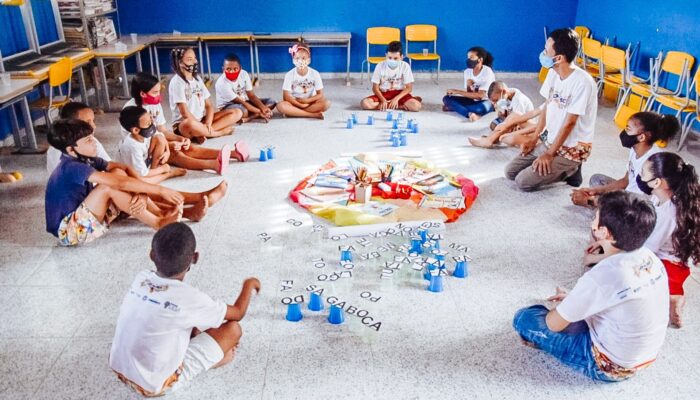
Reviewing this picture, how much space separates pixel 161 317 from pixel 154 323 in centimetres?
4

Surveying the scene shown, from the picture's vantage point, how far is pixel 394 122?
6156mm

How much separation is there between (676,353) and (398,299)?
1.36 meters

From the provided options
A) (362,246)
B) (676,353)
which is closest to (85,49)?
(362,246)

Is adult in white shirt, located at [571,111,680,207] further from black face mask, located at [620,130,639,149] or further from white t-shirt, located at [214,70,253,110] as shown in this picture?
white t-shirt, located at [214,70,253,110]

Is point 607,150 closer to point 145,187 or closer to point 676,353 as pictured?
point 676,353

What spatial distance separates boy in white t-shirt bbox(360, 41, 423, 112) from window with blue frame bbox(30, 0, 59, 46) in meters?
4.06

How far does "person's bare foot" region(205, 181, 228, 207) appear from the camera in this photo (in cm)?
392

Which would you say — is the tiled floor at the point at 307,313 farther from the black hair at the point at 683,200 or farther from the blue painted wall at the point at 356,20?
the blue painted wall at the point at 356,20

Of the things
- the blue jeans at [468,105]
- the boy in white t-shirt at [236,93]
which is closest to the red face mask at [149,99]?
the boy in white t-shirt at [236,93]

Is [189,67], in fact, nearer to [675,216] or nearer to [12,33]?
[12,33]

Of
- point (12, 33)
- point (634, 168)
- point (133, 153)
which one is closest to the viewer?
point (634, 168)

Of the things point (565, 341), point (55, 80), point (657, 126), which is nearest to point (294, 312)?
point (565, 341)

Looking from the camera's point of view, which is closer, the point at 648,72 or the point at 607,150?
the point at 607,150

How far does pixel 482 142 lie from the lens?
5.43 metres
